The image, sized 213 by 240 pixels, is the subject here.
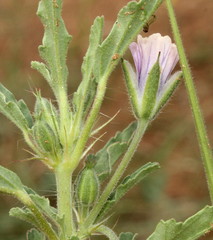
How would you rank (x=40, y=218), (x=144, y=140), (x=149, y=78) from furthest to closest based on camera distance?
(x=144, y=140)
(x=149, y=78)
(x=40, y=218)

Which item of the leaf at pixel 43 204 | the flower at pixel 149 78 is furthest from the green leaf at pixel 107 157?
the leaf at pixel 43 204

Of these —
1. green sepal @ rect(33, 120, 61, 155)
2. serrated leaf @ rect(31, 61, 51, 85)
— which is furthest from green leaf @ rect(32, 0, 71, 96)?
green sepal @ rect(33, 120, 61, 155)

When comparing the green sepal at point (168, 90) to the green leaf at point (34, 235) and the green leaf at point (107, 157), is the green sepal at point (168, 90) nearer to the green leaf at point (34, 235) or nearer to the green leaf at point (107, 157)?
the green leaf at point (107, 157)

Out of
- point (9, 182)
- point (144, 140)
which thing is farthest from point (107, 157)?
point (144, 140)

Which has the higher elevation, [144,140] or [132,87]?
[144,140]

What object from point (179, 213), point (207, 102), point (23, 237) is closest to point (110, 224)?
point (23, 237)

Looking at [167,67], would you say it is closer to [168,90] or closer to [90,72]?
[168,90]

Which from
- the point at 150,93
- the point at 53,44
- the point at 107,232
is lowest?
the point at 107,232
